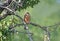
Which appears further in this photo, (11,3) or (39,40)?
(39,40)

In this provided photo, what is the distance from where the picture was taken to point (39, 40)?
1096 centimetres

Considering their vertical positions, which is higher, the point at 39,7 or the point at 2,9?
the point at 2,9

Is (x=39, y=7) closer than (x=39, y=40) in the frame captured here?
No

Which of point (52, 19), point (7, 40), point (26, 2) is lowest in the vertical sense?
point (52, 19)

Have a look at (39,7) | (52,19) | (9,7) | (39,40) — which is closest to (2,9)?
(9,7)

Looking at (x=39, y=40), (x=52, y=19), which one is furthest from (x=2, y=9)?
(x=52, y=19)

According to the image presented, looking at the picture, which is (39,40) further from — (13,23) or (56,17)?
(13,23)

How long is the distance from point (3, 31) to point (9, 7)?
275 mm

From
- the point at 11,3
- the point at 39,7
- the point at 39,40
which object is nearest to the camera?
the point at 11,3

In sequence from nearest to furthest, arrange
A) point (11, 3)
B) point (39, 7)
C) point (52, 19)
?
point (11, 3), point (39, 7), point (52, 19)

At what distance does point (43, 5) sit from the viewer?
13.7 meters

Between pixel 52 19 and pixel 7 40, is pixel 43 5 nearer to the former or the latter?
pixel 52 19

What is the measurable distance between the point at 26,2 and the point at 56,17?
10.2 m

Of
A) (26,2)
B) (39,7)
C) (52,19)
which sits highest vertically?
(26,2)
